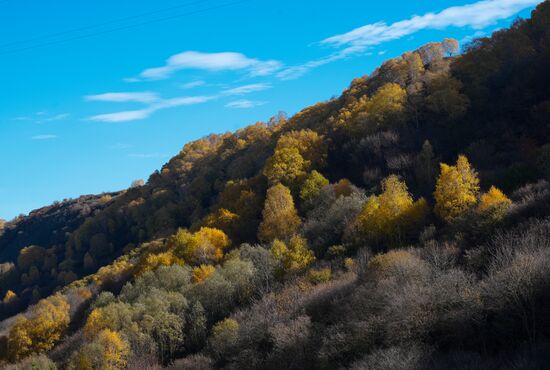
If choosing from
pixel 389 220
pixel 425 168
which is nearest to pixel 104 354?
pixel 389 220

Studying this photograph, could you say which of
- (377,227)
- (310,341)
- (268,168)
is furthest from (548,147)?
(268,168)

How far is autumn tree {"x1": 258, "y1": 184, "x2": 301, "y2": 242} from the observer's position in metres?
65.6

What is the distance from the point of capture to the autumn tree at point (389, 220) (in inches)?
2030

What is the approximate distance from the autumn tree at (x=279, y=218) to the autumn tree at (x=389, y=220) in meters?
13.2

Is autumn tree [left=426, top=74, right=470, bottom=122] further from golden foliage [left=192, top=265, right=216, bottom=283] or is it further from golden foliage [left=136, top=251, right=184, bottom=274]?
golden foliage [left=136, top=251, right=184, bottom=274]

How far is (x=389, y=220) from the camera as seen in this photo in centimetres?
5175

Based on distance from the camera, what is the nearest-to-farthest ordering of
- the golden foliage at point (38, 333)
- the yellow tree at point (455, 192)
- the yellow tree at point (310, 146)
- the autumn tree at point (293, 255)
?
the yellow tree at point (455, 192) < the autumn tree at point (293, 255) < the golden foliage at point (38, 333) < the yellow tree at point (310, 146)

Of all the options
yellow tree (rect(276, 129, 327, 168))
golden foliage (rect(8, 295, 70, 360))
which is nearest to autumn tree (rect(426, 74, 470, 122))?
yellow tree (rect(276, 129, 327, 168))

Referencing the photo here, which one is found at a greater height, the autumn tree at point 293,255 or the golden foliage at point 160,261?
the golden foliage at point 160,261

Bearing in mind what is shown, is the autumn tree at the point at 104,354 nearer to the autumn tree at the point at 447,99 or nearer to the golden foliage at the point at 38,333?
the golden foliage at the point at 38,333

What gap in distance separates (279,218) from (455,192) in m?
24.7

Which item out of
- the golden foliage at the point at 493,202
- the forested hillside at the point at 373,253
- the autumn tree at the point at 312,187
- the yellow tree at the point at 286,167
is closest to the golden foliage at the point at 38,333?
the forested hillside at the point at 373,253

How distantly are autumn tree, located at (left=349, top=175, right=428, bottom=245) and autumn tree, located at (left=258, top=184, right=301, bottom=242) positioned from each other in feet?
43.5

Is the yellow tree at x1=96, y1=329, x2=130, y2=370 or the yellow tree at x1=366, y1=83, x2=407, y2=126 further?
the yellow tree at x1=366, y1=83, x2=407, y2=126
